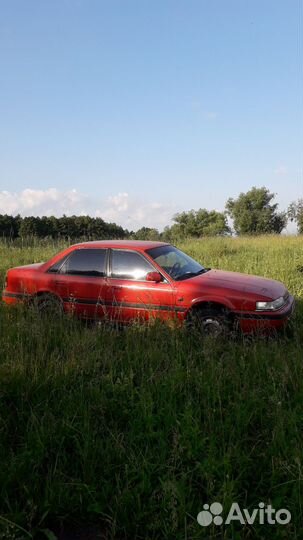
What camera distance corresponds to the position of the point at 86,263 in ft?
18.6

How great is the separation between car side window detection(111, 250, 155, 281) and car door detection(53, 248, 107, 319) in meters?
0.18

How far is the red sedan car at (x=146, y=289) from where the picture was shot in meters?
4.67

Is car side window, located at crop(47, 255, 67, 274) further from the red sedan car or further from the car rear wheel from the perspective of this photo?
the car rear wheel

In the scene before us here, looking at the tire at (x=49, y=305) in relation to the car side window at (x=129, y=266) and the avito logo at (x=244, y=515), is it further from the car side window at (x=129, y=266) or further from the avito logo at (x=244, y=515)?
the avito logo at (x=244, y=515)

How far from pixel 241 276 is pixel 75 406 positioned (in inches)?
138

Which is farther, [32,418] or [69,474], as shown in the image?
[32,418]

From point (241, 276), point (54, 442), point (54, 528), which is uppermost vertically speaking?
point (241, 276)

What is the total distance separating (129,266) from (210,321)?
1503 millimetres

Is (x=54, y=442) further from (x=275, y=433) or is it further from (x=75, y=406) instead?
(x=275, y=433)

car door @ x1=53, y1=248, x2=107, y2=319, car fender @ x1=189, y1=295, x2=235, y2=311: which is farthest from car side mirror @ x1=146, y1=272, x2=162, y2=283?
car door @ x1=53, y1=248, x2=107, y2=319

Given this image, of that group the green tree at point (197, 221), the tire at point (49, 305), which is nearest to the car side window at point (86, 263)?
the tire at point (49, 305)

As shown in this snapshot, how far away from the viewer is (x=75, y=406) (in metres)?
2.83

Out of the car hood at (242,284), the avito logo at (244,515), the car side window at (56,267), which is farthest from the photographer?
the car side window at (56,267)

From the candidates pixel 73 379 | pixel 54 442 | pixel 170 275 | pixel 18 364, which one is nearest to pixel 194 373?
pixel 73 379
